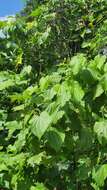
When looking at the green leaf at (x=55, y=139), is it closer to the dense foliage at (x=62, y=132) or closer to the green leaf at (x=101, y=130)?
the dense foliage at (x=62, y=132)

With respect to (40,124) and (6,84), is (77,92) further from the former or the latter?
(6,84)

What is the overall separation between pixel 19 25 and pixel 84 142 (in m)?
2.44

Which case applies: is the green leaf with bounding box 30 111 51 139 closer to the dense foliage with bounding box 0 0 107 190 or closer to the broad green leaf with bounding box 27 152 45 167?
the dense foliage with bounding box 0 0 107 190

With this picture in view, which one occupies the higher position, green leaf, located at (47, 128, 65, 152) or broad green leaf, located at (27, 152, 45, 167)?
green leaf, located at (47, 128, 65, 152)

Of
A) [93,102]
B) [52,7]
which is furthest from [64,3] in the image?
[93,102]

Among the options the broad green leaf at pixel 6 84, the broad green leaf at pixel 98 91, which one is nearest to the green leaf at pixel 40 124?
the broad green leaf at pixel 98 91

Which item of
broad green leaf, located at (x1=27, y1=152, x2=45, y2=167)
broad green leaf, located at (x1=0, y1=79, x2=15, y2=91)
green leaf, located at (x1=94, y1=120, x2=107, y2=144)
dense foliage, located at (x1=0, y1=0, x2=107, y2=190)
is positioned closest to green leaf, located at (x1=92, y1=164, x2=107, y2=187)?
dense foliage, located at (x1=0, y1=0, x2=107, y2=190)

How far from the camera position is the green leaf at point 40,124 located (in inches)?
110

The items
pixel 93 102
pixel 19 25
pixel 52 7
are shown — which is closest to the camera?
pixel 93 102

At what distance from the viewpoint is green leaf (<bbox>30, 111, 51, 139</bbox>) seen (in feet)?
9.14

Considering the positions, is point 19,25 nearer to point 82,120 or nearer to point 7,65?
point 7,65

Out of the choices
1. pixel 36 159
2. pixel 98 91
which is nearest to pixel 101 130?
pixel 98 91

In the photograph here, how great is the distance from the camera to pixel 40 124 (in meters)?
2.80

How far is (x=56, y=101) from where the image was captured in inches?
114
